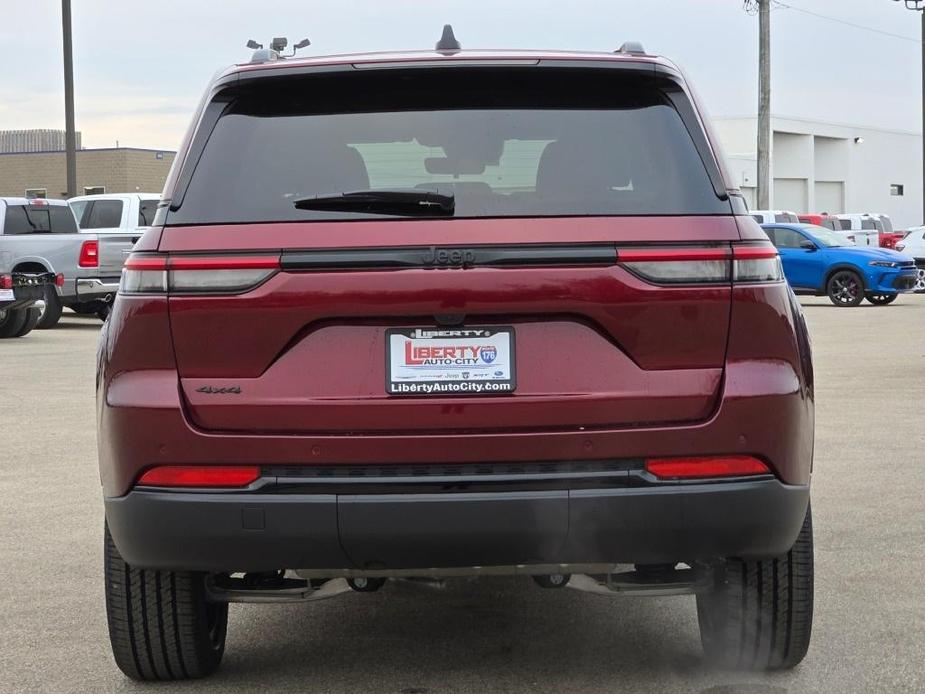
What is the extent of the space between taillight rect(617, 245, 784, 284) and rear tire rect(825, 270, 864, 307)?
25.5 meters

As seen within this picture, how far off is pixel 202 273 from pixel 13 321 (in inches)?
732

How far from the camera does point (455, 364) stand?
3.86 m

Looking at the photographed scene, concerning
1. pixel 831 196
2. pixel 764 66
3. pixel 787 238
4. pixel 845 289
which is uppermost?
pixel 764 66

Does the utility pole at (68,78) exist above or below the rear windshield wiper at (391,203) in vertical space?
above

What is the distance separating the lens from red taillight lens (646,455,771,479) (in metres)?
3.87

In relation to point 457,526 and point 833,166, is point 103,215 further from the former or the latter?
point 833,166

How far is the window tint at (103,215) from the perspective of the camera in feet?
79.8

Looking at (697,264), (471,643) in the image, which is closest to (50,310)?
(471,643)

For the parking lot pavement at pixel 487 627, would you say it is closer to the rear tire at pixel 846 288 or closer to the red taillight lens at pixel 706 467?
the red taillight lens at pixel 706 467

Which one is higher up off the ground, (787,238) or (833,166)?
(833,166)

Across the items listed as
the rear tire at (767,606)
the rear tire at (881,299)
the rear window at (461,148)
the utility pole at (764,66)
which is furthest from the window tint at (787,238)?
the rear window at (461,148)

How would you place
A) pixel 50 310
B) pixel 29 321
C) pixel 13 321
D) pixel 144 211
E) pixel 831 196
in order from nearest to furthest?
pixel 13 321 → pixel 29 321 → pixel 50 310 → pixel 144 211 → pixel 831 196

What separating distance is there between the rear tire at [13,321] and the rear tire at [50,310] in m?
0.76

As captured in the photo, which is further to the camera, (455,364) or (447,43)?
(447,43)
